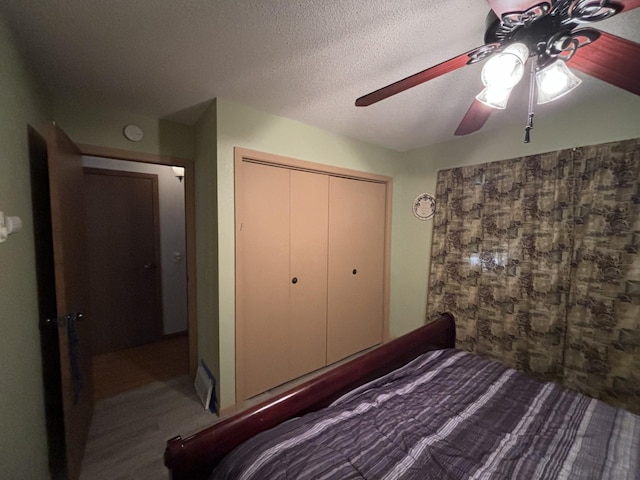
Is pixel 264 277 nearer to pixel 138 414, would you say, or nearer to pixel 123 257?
pixel 138 414

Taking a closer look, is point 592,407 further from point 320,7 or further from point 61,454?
point 61,454

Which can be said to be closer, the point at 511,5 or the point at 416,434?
the point at 511,5

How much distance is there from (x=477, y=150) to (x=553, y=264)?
1.18 metres

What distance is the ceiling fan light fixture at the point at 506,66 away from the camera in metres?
0.83

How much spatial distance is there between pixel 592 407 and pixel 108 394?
3.19 metres

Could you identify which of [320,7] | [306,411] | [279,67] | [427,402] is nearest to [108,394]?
[306,411]

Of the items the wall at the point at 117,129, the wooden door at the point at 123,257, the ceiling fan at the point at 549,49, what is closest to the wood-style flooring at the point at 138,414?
the wooden door at the point at 123,257

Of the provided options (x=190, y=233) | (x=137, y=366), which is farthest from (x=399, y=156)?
(x=137, y=366)

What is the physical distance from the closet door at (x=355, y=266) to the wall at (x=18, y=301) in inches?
75.7

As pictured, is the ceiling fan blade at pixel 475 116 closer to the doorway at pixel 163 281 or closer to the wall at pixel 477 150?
the wall at pixel 477 150

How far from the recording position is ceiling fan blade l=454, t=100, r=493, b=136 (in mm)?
1164

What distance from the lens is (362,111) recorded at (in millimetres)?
1885

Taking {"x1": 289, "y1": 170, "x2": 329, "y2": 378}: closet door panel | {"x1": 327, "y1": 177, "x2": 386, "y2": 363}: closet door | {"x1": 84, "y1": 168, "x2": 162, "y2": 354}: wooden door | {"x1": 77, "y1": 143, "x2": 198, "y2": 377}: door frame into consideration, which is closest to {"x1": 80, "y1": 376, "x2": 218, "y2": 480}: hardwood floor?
{"x1": 77, "y1": 143, "x2": 198, "y2": 377}: door frame

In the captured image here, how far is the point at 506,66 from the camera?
848 mm
